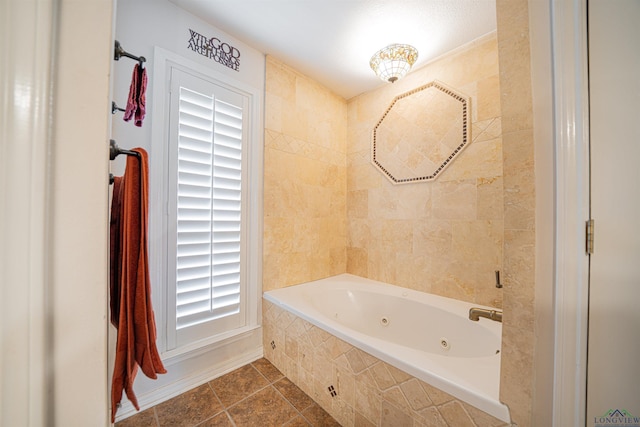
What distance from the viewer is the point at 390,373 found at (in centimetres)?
108

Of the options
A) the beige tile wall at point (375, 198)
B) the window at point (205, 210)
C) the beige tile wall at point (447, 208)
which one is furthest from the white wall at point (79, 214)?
the beige tile wall at point (447, 208)

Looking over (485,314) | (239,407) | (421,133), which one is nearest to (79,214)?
(239,407)

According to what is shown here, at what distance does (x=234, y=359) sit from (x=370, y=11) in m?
2.63

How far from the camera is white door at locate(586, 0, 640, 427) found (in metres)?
0.58

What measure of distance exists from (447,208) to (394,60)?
3.95ft

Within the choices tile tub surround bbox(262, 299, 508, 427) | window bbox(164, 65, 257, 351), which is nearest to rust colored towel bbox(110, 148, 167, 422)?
window bbox(164, 65, 257, 351)

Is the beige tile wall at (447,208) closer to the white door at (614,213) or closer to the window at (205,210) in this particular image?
the white door at (614,213)

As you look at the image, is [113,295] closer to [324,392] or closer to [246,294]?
[246,294]

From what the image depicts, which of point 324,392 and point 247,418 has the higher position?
point 324,392

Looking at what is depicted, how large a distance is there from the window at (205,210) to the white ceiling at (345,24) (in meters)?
0.43

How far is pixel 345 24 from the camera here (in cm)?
159

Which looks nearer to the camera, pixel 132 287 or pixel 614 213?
pixel 614 213

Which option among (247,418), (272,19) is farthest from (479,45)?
(247,418)

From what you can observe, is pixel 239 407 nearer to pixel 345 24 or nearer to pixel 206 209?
pixel 206 209
